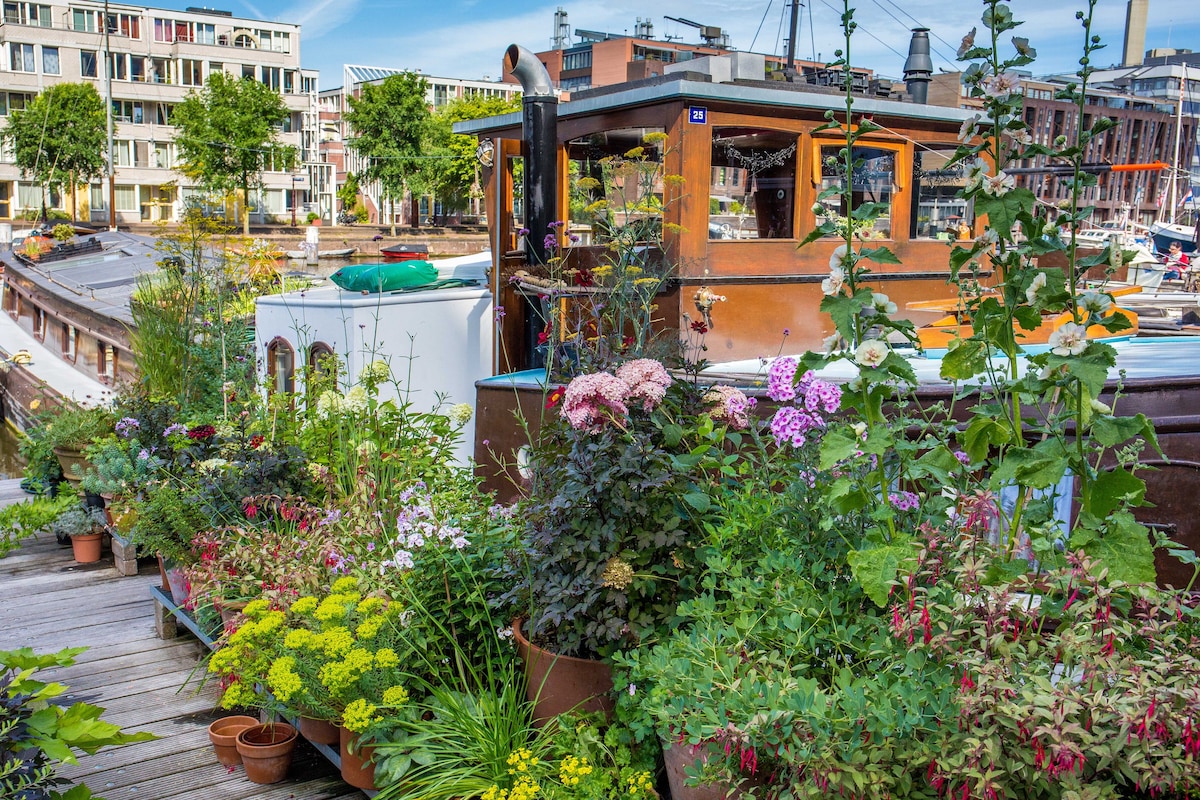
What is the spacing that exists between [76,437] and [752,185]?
447cm

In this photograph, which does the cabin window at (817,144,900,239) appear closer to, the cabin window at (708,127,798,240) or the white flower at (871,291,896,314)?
the cabin window at (708,127,798,240)

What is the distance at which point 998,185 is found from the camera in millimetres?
2330

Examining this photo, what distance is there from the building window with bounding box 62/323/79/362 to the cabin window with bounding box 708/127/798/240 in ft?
45.6

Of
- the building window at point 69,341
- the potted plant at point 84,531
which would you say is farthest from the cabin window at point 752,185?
the building window at point 69,341

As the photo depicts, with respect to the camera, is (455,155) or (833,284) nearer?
(833,284)

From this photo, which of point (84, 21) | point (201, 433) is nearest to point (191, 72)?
point (84, 21)

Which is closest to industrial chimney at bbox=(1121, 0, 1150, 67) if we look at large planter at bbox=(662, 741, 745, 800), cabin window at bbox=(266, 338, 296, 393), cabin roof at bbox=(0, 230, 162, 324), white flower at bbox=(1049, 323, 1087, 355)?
white flower at bbox=(1049, 323, 1087, 355)

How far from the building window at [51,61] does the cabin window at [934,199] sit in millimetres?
64058

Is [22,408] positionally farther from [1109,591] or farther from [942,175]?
[1109,591]

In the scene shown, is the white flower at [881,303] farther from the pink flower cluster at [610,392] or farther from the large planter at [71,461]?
the large planter at [71,461]

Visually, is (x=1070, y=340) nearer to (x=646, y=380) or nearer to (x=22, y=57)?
(x=646, y=380)

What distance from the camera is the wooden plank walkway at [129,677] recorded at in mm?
3318

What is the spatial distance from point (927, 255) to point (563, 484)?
4.24 meters

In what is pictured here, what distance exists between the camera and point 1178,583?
12.6 feet
